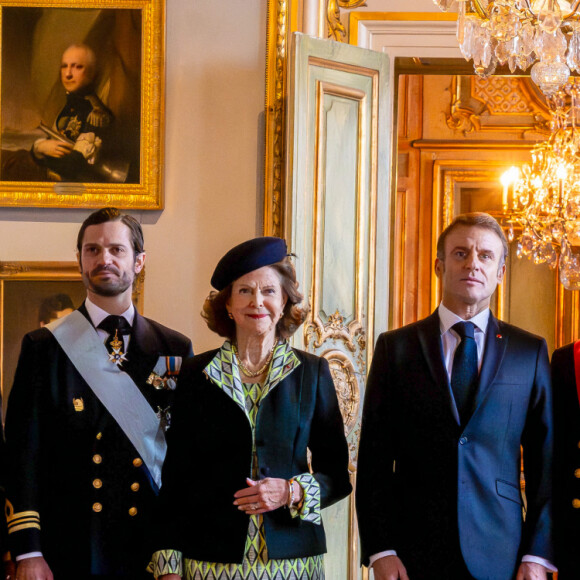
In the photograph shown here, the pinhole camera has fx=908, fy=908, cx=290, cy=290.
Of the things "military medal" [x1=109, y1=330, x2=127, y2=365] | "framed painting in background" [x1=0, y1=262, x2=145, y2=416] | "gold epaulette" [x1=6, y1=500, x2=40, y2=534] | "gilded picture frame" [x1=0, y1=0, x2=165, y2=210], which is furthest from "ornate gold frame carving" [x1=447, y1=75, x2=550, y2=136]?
"gold epaulette" [x1=6, y1=500, x2=40, y2=534]

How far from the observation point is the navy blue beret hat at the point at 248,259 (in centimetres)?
250

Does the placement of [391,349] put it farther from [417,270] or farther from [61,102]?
[417,270]

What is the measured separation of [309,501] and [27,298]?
2092 mm

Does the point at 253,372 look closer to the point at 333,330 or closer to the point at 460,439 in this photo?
the point at 460,439

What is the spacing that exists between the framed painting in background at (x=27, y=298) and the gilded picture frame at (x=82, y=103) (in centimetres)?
28

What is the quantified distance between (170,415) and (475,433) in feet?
2.87

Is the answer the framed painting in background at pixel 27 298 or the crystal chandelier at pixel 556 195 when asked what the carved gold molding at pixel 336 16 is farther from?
the crystal chandelier at pixel 556 195

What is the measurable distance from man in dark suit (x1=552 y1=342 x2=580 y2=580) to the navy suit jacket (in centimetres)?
6

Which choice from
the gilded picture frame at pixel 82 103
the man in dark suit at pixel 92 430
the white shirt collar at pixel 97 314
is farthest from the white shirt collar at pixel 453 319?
the gilded picture frame at pixel 82 103

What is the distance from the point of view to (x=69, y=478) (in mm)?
2596

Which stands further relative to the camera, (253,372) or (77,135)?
(77,135)

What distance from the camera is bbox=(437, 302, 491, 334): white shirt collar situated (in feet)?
8.42

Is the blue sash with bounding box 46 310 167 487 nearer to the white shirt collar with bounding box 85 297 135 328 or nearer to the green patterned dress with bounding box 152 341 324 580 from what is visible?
the white shirt collar with bounding box 85 297 135 328

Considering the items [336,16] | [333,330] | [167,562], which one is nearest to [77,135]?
[336,16]
